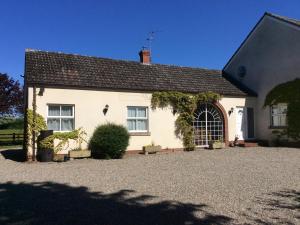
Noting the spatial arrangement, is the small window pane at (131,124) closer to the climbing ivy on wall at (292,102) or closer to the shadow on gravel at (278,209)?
the climbing ivy on wall at (292,102)

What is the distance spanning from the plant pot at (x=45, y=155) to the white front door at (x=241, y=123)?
40.4 feet

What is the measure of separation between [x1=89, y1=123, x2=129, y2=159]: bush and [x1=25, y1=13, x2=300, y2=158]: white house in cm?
87

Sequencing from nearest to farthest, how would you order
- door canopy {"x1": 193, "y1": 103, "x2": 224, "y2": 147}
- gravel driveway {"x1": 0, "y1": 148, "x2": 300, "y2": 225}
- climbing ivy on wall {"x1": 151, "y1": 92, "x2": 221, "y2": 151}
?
gravel driveway {"x1": 0, "y1": 148, "x2": 300, "y2": 225} → climbing ivy on wall {"x1": 151, "y1": 92, "x2": 221, "y2": 151} → door canopy {"x1": 193, "y1": 103, "x2": 224, "y2": 147}

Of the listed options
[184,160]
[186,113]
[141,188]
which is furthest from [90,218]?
[186,113]

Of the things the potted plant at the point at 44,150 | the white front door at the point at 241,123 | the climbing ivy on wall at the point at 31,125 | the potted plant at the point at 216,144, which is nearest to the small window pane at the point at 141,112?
the potted plant at the point at 216,144

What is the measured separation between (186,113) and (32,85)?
28.8 feet

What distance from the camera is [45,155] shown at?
14.9 meters

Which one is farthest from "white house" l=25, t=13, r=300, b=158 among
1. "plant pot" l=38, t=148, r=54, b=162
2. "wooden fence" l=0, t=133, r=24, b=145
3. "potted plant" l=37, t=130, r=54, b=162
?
"wooden fence" l=0, t=133, r=24, b=145

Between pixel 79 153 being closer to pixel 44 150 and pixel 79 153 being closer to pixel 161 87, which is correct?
pixel 44 150

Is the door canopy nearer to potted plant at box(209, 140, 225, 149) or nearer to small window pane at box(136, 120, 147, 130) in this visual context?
potted plant at box(209, 140, 225, 149)

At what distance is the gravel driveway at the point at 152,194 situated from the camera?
614 centimetres

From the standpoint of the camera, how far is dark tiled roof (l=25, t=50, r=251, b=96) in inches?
650

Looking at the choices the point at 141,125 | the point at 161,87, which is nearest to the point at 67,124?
the point at 141,125

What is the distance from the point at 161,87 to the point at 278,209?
13066 mm
